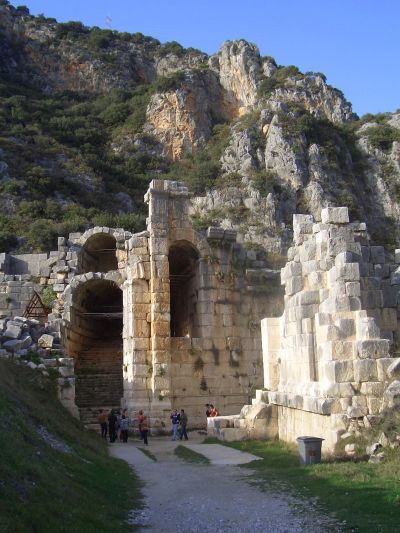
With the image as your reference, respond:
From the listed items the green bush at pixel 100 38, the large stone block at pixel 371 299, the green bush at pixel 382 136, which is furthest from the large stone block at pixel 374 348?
the green bush at pixel 100 38

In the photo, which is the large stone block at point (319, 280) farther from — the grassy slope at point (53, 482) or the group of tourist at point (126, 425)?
the group of tourist at point (126, 425)

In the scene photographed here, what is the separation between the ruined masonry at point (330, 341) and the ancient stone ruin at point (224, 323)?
0.09ft

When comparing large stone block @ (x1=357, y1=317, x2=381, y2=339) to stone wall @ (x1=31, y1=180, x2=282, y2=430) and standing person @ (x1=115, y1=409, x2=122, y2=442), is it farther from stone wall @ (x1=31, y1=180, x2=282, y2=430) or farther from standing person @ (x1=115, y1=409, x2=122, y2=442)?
stone wall @ (x1=31, y1=180, x2=282, y2=430)

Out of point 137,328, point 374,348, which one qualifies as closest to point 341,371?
point 374,348

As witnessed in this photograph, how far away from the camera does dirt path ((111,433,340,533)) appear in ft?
22.8

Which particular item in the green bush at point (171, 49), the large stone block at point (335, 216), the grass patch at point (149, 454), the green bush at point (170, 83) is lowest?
the grass patch at point (149, 454)

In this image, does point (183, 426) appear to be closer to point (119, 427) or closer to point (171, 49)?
point (119, 427)

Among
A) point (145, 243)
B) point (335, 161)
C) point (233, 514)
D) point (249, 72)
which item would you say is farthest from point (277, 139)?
point (233, 514)

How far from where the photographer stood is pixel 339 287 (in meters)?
12.3

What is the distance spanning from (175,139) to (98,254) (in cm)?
3756

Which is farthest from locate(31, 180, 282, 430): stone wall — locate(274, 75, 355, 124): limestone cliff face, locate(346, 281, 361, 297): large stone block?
locate(274, 75, 355, 124): limestone cliff face

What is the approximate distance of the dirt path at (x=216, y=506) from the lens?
6961mm

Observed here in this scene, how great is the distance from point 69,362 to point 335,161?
43904 millimetres

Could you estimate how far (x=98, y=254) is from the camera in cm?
3148
